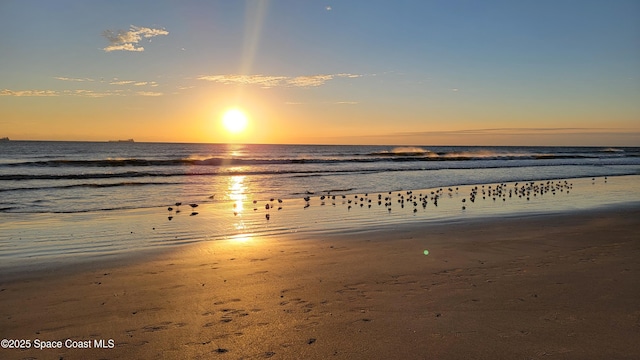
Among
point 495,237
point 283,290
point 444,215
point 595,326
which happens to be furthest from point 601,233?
→ point 283,290

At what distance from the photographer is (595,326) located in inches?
199

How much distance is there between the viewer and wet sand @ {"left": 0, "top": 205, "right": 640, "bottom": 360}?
183 inches

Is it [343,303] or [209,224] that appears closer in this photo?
[343,303]

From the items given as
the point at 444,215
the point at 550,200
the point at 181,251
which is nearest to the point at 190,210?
the point at 181,251

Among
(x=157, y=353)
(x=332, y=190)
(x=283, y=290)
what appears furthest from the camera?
(x=332, y=190)

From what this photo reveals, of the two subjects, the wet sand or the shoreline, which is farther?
the shoreline

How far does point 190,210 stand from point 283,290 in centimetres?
1097

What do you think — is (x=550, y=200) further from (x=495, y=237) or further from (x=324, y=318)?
(x=324, y=318)

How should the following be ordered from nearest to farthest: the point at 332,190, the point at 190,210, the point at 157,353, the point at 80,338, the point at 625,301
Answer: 1. the point at 157,353
2. the point at 80,338
3. the point at 625,301
4. the point at 190,210
5. the point at 332,190

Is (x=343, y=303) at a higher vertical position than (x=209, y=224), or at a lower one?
lower

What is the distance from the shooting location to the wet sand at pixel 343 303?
183 inches

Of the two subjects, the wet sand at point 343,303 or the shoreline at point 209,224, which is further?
the shoreline at point 209,224

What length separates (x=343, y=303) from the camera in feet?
19.5

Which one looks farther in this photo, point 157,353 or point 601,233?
point 601,233
